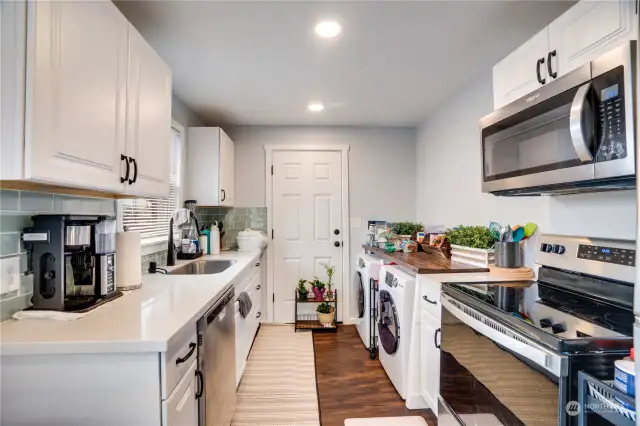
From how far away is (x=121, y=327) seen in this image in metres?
1.12

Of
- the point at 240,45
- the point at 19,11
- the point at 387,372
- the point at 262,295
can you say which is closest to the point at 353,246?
Answer: the point at 262,295

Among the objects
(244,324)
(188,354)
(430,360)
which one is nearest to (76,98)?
(188,354)

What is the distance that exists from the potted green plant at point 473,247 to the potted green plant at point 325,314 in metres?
1.75

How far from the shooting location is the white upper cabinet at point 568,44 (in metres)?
1.19

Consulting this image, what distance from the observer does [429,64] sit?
2400 millimetres

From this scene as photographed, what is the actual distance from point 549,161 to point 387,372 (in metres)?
1.91

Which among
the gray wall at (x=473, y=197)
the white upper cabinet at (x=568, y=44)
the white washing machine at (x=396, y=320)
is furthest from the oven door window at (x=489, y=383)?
the white upper cabinet at (x=568, y=44)

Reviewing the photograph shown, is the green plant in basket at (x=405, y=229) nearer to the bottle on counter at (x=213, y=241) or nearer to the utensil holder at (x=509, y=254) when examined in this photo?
the utensil holder at (x=509, y=254)

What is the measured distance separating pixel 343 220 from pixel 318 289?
0.85 metres

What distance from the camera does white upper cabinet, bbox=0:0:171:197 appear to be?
948mm

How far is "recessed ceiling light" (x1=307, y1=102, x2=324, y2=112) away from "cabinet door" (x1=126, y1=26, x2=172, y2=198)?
158cm

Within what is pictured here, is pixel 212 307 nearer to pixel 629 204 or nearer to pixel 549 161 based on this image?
pixel 549 161

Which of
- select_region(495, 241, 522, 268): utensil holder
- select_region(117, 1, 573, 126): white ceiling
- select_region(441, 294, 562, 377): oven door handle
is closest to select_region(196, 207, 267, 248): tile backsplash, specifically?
select_region(117, 1, 573, 126): white ceiling

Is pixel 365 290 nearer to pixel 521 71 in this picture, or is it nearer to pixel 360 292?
pixel 360 292
